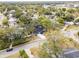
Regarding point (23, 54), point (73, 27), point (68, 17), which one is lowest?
point (23, 54)

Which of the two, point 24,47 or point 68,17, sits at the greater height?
point 68,17

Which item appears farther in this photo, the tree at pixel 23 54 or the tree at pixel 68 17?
the tree at pixel 68 17

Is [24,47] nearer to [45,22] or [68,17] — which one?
[45,22]

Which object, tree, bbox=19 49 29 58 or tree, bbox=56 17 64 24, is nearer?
tree, bbox=19 49 29 58

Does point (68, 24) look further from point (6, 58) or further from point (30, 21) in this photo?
point (6, 58)

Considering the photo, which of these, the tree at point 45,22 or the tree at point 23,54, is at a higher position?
the tree at point 45,22

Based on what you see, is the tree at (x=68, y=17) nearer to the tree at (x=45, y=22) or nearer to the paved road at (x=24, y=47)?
the tree at (x=45, y=22)

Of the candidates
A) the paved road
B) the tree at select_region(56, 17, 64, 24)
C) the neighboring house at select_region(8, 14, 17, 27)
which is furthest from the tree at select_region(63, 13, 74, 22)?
the neighboring house at select_region(8, 14, 17, 27)

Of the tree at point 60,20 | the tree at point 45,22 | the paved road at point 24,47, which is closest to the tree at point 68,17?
the tree at point 60,20

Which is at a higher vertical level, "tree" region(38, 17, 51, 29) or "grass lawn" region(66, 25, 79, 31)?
"tree" region(38, 17, 51, 29)

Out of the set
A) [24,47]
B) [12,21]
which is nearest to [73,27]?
[24,47]

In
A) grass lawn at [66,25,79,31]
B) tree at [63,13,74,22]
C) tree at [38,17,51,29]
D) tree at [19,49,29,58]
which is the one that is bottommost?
tree at [19,49,29,58]

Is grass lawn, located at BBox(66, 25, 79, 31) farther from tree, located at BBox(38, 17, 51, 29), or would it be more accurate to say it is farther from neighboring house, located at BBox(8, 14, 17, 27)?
neighboring house, located at BBox(8, 14, 17, 27)
